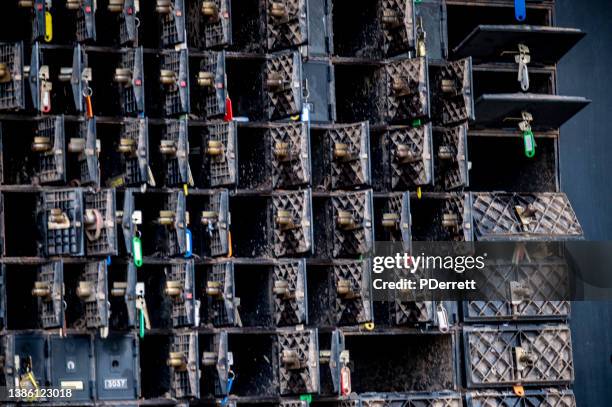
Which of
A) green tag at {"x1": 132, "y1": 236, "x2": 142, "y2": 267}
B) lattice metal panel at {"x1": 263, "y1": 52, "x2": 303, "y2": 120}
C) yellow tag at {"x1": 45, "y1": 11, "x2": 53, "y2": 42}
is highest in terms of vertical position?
yellow tag at {"x1": 45, "y1": 11, "x2": 53, "y2": 42}

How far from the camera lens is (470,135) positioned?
53.4 ft

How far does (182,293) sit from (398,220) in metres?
2.01

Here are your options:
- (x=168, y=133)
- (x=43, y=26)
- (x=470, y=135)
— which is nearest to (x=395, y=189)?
(x=470, y=135)

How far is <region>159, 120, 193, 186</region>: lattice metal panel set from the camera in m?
14.7

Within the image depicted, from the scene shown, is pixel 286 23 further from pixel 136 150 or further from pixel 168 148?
pixel 136 150

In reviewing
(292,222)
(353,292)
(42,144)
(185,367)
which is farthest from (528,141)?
(42,144)

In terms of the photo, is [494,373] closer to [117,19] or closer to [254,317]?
[254,317]

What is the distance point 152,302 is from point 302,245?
49.1 inches

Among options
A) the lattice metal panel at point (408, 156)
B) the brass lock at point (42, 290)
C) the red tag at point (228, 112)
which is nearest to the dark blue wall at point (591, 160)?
the lattice metal panel at point (408, 156)

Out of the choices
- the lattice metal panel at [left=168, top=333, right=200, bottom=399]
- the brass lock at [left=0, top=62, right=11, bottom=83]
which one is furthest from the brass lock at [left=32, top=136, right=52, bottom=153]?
the lattice metal panel at [left=168, top=333, right=200, bottom=399]

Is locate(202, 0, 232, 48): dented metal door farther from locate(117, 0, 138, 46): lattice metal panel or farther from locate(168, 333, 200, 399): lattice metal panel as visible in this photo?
locate(168, 333, 200, 399): lattice metal panel

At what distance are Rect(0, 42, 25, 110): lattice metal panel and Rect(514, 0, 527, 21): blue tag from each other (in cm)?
445

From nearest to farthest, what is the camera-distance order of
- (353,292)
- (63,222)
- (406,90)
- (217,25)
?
1. (63,222)
2. (217,25)
3. (353,292)
4. (406,90)

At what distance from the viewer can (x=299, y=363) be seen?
48.8 ft
